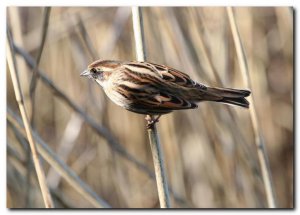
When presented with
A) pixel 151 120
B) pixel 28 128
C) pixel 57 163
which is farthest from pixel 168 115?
pixel 28 128

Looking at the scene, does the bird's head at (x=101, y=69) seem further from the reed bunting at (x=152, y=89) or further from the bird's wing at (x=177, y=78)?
the bird's wing at (x=177, y=78)

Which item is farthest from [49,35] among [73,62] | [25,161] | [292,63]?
[292,63]

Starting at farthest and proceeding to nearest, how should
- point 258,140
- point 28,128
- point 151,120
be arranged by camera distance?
point 258,140
point 151,120
point 28,128

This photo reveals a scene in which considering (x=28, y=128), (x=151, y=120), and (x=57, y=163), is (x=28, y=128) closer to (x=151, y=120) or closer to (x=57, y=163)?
(x=57, y=163)

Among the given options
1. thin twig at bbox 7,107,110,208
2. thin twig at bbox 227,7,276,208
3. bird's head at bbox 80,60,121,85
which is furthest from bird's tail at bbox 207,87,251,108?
thin twig at bbox 7,107,110,208

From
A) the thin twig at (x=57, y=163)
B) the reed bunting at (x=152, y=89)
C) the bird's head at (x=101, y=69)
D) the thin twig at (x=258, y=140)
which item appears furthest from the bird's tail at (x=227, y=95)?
the thin twig at (x=57, y=163)

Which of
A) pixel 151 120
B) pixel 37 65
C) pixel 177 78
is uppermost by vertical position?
pixel 37 65

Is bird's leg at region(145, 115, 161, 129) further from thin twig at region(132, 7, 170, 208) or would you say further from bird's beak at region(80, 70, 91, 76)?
bird's beak at region(80, 70, 91, 76)
